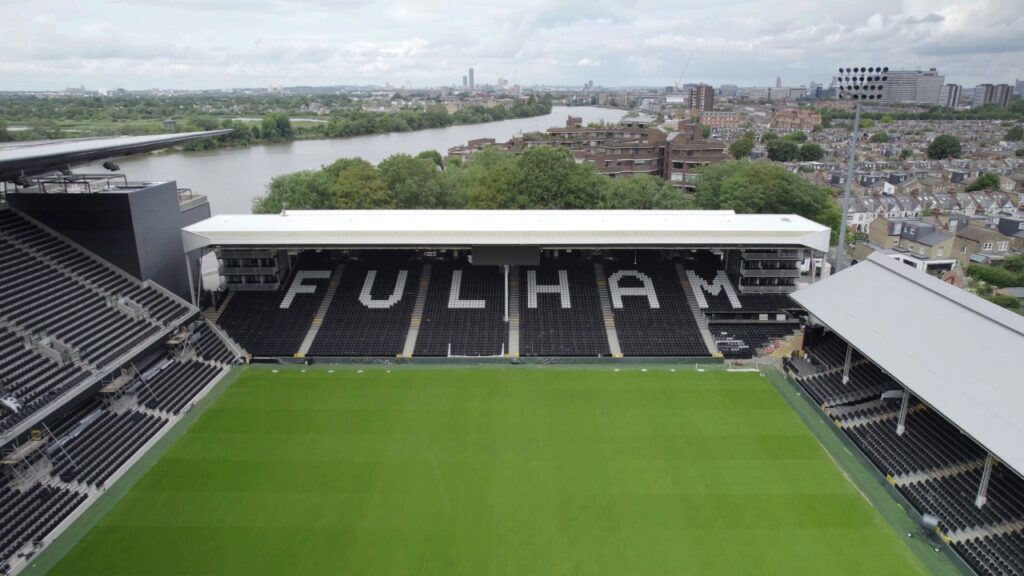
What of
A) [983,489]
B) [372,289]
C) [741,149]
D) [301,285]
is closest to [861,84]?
[983,489]

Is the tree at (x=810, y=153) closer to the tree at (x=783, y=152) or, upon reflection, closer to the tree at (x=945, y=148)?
the tree at (x=783, y=152)

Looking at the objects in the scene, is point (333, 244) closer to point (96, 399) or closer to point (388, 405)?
point (388, 405)

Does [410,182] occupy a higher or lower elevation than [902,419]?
higher

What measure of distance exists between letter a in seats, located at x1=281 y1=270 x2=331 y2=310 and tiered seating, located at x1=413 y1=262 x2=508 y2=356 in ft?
18.5

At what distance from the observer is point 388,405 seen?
22.2 meters

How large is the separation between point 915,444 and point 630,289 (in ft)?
45.9

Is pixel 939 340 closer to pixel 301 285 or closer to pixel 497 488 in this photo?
pixel 497 488

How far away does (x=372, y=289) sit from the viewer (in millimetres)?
29750

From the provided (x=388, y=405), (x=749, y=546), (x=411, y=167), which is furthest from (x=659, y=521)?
(x=411, y=167)

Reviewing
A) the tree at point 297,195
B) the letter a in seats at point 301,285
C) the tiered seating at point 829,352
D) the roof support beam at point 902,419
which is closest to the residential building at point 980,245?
the tiered seating at point 829,352

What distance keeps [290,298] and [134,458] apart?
452 inches

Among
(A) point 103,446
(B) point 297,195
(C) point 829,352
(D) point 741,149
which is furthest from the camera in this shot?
(D) point 741,149

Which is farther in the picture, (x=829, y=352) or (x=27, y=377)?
(x=829, y=352)

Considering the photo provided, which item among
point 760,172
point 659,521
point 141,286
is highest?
point 760,172
